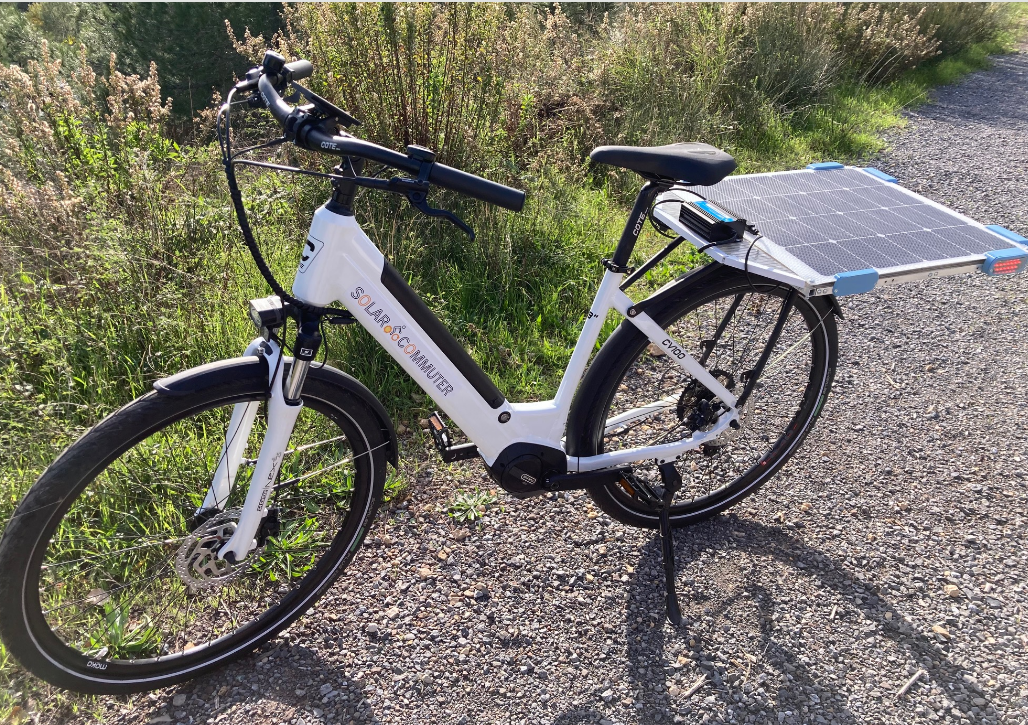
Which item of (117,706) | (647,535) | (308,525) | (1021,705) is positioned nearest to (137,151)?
(308,525)

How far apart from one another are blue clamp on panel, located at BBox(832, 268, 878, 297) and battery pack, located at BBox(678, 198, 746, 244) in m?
0.36

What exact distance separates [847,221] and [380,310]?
1894 mm

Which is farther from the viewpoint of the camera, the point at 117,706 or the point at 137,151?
the point at 137,151

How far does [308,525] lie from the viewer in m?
2.68

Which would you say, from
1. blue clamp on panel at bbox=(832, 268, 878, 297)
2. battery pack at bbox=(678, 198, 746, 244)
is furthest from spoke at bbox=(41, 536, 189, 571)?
blue clamp on panel at bbox=(832, 268, 878, 297)

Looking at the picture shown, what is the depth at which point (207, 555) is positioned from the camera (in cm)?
218

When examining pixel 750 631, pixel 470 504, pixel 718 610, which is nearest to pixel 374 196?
pixel 470 504

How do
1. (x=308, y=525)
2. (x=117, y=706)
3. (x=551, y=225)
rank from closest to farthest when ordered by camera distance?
1. (x=117, y=706)
2. (x=308, y=525)
3. (x=551, y=225)

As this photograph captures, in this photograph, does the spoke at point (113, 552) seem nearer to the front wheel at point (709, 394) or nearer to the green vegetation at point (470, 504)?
the green vegetation at point (470, 504)

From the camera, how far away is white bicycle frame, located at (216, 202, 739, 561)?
1.92 meters

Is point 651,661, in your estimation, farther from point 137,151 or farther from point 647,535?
point 137,151

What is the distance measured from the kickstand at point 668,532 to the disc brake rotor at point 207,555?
1.53 meters

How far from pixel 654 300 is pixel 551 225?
2.13m

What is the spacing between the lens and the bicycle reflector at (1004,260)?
2.32 m
